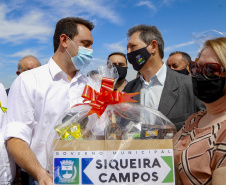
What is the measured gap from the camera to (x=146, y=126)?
1.52 metres

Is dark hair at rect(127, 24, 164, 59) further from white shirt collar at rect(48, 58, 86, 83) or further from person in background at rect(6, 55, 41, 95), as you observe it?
person in background at rect(6, 55, 41, 95)

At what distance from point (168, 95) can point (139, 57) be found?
32.0 inches

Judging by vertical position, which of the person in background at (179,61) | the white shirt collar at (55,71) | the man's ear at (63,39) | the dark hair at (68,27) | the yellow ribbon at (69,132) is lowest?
the yellow ribbon at (69,132)

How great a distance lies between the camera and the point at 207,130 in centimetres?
155

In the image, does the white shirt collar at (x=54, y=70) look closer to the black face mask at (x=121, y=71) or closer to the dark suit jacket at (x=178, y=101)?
the dark suit jacket at (x=178, y=101)

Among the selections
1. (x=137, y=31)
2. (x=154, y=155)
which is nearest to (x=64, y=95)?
(x=154, y=155)

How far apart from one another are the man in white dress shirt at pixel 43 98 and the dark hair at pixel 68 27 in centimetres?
1

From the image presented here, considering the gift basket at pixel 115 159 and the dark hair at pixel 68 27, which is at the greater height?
the dark hair at pixel 68 27

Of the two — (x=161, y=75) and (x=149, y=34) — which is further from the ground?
(x=149, y=34)

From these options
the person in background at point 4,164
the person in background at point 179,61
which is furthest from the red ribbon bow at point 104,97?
the person in background at point 179,61

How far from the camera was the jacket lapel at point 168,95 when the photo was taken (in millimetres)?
2740

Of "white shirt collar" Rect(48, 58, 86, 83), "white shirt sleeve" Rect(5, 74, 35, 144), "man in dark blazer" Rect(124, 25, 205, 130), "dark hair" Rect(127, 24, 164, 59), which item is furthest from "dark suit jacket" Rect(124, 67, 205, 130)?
"white shirt sleeve" Rect(5, 74, 35, 144)

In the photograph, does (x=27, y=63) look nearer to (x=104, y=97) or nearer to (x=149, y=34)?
(x=149, y=34)

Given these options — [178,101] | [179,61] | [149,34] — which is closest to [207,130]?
[178,101]
